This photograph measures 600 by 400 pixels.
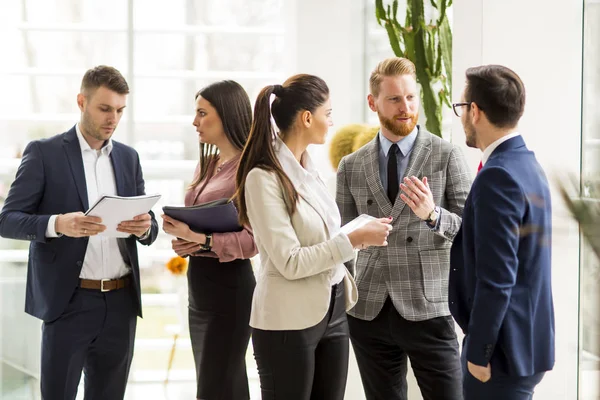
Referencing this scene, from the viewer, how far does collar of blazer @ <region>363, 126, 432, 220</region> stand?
2.72m

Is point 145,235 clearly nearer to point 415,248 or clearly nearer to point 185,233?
point 185,233

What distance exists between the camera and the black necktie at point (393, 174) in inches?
110

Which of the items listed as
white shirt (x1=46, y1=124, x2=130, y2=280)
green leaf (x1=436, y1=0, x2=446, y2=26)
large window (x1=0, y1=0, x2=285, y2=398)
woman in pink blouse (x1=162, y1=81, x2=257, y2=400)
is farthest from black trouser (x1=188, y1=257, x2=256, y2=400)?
large window (x1=0, y1=0, x2=285, y2=398)

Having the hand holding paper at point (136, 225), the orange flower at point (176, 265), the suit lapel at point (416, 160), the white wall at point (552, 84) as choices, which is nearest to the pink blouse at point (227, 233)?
the hand holding paper at point (136, 225)

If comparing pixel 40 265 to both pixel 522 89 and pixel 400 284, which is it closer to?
pixel 400 284

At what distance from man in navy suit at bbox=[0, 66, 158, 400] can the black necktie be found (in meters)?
0.96

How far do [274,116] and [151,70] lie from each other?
9.25 ft

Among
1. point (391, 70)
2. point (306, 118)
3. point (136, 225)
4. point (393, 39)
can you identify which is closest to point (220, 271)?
point (136, 225)

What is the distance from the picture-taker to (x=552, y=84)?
2969 millimetres

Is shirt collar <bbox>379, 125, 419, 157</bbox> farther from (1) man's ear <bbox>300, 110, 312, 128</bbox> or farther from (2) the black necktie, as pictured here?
(1) man's ear <bbox>300, 110, 312, 128</bbox>

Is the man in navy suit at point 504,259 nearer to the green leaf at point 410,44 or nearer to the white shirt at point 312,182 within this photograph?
the white shirt at point 312,182

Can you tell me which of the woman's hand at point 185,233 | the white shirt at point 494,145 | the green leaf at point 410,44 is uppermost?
the green leaf at point 410,44

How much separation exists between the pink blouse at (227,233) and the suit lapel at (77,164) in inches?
16.7

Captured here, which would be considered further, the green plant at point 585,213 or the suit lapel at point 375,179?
the suit lapel at point 375,179
